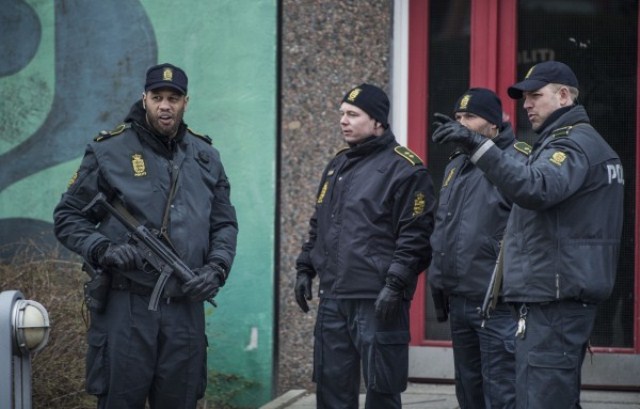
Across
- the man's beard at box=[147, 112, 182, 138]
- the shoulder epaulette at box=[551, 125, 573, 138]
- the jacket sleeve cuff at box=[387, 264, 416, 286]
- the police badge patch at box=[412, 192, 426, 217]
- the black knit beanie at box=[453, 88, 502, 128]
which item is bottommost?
the jacket sleeve cuff at box=[387, 264, 416, 286]

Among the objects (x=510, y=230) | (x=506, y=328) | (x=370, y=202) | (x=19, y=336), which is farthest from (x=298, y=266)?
(x=19, y=336)

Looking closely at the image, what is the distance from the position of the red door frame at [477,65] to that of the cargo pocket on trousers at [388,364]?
209cm

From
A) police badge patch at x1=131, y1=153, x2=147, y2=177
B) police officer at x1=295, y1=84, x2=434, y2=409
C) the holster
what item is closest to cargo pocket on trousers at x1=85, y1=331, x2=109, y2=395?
the holster

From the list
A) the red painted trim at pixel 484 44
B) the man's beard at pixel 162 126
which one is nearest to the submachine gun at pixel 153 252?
the man's beard at pixel 162 126

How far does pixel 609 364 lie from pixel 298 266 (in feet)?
8.26

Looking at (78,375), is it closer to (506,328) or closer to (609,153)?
(506,328)

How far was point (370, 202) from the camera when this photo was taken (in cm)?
625

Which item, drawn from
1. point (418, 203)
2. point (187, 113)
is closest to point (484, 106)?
point (418, 203)

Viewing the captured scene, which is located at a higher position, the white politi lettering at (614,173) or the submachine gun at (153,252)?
the white politi lettering at (614,173)

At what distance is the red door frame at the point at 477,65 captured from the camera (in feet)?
27.0

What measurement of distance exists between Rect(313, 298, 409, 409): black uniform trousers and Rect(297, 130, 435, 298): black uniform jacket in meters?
0.11

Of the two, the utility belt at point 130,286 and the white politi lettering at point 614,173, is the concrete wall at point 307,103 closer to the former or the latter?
the utility belt at point 130,286

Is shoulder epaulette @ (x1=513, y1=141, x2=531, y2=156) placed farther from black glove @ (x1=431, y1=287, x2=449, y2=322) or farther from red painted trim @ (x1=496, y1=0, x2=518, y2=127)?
red painted trim @ (x1=496, y1=0, x2=518, y2=127)

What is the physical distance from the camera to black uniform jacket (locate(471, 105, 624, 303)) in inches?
197
